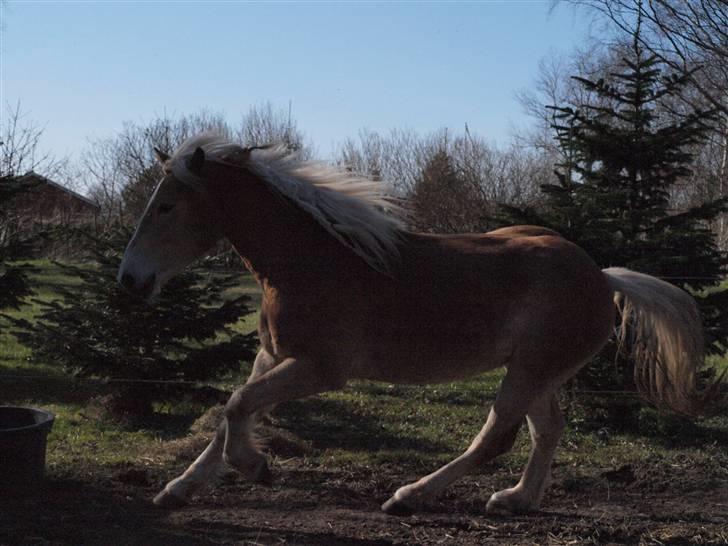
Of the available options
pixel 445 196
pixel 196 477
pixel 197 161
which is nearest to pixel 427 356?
pixel 196 477

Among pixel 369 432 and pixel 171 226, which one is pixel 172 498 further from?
pixel 369 432

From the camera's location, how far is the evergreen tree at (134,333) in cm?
814

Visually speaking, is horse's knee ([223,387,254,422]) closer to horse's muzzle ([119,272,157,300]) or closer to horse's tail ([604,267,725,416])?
horse's muzzle ([119,272,157,300])

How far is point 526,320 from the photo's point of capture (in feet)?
15.5

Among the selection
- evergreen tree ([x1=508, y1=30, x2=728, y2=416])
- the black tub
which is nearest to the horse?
the black tub

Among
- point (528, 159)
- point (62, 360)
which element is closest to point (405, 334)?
point (62, 360)

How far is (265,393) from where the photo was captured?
4441 millimetres

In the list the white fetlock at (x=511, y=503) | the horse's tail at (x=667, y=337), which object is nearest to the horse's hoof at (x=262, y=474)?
the white fetlock at (x=511, y=503)

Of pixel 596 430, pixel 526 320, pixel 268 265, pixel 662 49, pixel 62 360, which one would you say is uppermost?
pixel 662 49

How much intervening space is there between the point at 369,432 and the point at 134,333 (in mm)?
2566

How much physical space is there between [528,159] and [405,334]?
27271mm

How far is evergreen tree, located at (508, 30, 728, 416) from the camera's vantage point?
7.98 metres

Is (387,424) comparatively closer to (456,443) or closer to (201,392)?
(456,443)

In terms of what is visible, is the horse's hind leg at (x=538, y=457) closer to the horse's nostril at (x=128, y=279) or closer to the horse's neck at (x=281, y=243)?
the horse's neck at (x=281, y=243)
